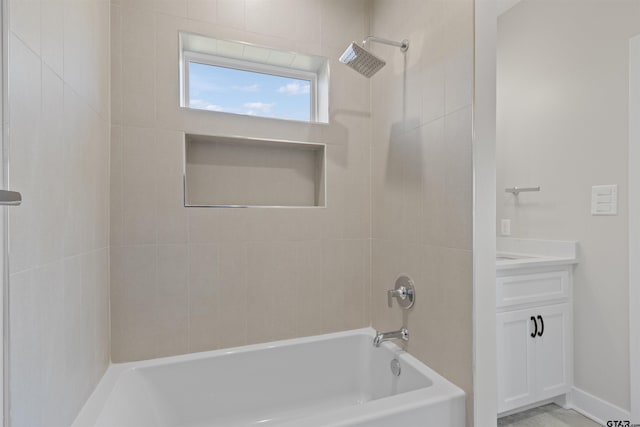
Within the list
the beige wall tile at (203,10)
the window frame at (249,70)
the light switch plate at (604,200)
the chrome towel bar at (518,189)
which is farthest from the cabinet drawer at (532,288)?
the beige wall tile at (203,10)

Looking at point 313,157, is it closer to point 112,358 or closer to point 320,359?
point 320,359

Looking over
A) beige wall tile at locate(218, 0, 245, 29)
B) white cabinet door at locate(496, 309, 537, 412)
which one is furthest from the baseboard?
beige wall tile at locate(218, 0, 245, 29)

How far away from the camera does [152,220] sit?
1474 millimetres

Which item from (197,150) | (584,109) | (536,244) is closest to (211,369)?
(197,150)

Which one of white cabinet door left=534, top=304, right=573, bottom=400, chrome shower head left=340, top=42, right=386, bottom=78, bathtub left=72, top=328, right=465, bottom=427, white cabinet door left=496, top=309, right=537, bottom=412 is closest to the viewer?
bathtub left=72, top=328, right=465, bottom=427

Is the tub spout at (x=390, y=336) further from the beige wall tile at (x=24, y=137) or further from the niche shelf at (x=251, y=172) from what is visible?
the beige wall tile at (x=24, y=137)

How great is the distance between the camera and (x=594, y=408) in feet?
6.14

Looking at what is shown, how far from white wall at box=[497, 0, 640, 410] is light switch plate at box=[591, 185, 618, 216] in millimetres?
29

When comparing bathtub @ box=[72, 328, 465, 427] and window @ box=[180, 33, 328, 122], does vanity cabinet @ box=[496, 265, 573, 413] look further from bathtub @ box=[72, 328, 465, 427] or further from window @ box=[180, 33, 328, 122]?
window @ box=[180, 33, 328, 122]

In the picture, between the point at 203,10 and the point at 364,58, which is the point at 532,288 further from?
the point at 203,10

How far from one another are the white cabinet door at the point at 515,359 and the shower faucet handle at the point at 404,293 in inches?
24.3

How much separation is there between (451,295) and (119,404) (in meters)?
1.38

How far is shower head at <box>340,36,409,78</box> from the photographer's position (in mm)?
1406

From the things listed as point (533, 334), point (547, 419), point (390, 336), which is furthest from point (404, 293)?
point (547, 419)
